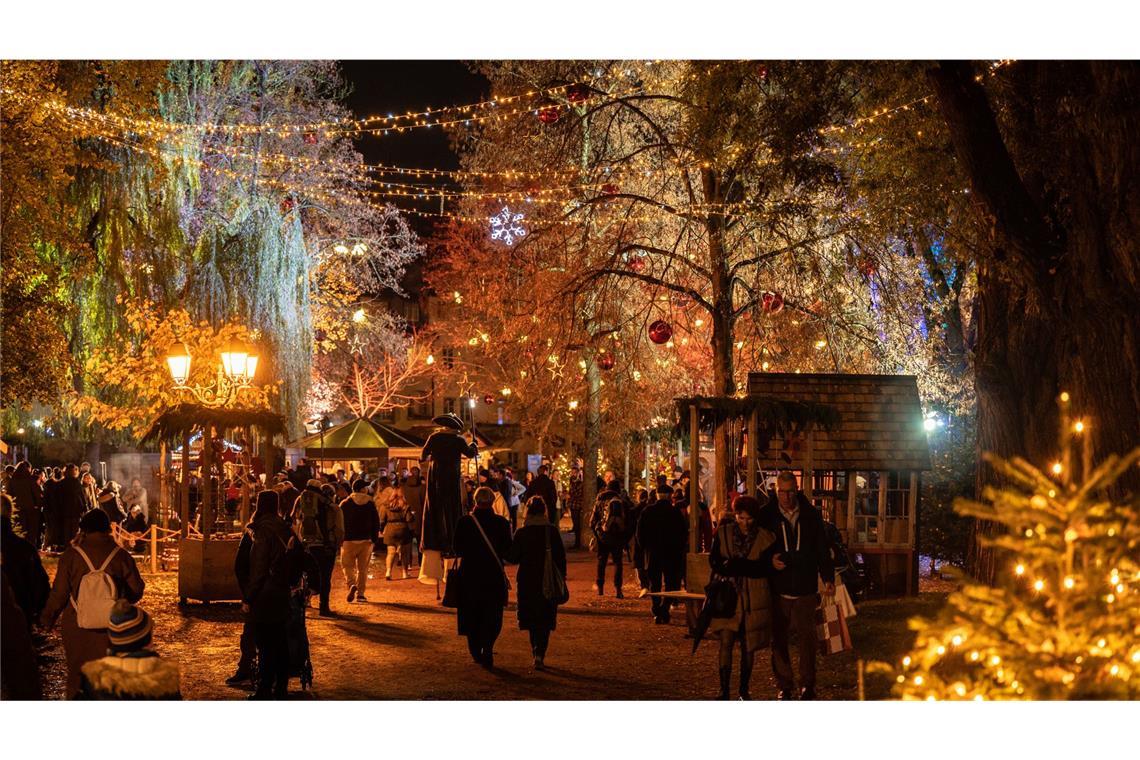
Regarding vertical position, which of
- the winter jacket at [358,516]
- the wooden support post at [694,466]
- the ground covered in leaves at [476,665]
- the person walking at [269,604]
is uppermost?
the wooden support post at [694,466]

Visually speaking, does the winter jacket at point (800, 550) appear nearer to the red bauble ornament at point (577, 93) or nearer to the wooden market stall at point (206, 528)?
the wooden market stall at point (206, 528)

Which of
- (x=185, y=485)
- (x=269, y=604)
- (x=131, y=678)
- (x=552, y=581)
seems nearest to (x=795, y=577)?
(x=552, y=581)

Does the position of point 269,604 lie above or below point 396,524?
below

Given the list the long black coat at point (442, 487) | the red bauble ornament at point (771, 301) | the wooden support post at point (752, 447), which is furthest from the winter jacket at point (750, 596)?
the red bauble ornament at point (771, 301)

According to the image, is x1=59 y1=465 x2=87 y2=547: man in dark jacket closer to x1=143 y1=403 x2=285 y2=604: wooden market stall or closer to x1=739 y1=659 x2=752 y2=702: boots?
x1=143 y1=403 x2=285 y2=604: wooden market stall

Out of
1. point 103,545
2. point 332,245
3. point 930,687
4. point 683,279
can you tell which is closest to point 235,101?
point 332,245

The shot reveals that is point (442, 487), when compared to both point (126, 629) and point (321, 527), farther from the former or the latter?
point (126, 629)

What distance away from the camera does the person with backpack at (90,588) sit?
8.88 m

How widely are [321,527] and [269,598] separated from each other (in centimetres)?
578

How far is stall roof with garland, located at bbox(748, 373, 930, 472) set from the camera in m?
18.4

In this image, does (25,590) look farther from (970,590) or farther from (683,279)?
(683,279)

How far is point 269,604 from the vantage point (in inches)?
404

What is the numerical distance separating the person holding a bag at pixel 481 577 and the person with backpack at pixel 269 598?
2.31m

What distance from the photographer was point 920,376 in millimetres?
25047
